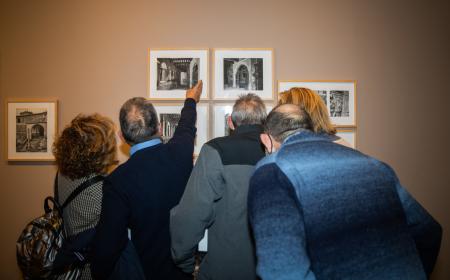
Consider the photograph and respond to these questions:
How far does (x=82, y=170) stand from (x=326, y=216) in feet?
4.58

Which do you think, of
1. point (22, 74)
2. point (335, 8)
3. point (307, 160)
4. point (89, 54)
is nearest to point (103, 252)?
point (307, 160)

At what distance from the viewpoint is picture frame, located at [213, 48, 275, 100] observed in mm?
2514

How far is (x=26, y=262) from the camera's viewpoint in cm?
153

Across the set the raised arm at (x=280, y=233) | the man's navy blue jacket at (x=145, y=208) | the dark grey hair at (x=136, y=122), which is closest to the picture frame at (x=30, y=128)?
the dark grey hair at (x=136, y=122)

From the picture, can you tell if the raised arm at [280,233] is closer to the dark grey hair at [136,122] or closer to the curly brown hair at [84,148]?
the dark grey hair at [136,122]

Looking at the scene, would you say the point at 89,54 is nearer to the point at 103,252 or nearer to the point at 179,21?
the point at 179,21

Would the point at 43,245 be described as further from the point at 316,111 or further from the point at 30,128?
the point at 316,111

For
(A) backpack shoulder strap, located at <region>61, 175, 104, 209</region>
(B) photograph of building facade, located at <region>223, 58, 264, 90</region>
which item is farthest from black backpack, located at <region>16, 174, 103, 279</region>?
(B) photograph of building facade, located at <region>223, 58, 264, 90</region>

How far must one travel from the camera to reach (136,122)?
5.24 feet

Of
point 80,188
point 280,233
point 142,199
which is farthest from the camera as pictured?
point 80,188

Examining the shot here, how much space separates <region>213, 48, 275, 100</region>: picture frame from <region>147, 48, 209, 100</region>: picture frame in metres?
0.12

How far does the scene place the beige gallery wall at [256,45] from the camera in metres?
2.55

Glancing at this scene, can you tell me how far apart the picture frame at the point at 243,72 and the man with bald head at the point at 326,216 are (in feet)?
4.82

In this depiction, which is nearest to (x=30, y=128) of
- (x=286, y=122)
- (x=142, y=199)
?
(x=142, y=199)
